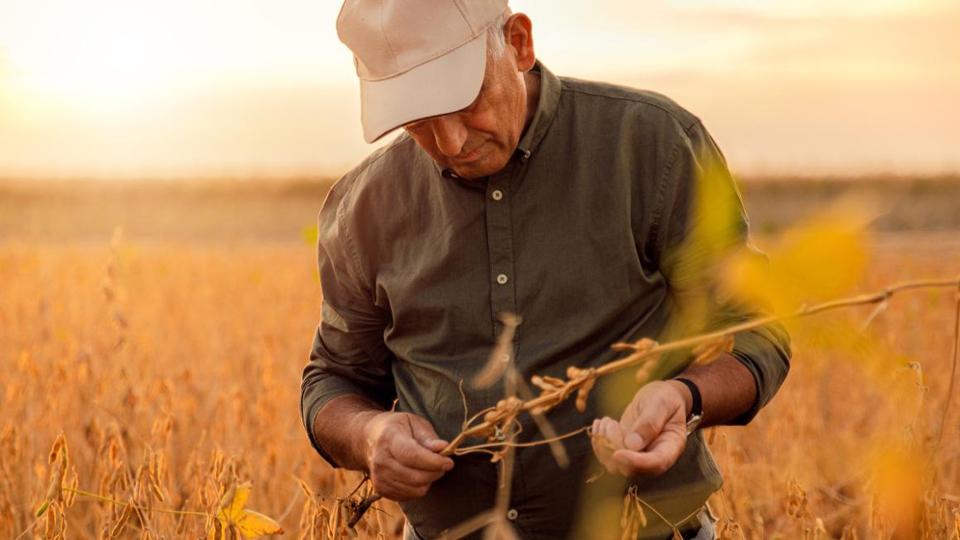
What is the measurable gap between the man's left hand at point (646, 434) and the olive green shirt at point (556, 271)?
31cm

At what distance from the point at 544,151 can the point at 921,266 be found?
861 cm

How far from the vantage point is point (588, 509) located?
1.65 metres

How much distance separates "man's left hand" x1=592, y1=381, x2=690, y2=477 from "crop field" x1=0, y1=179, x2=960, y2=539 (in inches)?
7.8

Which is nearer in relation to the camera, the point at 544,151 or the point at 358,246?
the point at 544,151

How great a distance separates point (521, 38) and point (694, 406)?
0.60 metres

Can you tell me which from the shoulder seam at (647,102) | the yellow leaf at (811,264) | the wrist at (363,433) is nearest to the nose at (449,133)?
the shoulder seam at (647,102)

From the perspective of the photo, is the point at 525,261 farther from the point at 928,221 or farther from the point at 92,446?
the point at 928,221

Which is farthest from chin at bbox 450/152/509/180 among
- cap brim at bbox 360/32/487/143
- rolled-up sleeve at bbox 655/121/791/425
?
rolled-up sleeve at bbox 655/121/791/425

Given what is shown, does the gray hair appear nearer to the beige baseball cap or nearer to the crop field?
the beige baseball cap

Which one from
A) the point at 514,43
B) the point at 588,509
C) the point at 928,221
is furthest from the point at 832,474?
the point at 928,221

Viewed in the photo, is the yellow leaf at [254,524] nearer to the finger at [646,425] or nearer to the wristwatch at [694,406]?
the finger at [646,425]

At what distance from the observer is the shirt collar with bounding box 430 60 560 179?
66.6 inches

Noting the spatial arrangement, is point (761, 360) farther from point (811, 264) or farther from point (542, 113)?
point (811, 264)

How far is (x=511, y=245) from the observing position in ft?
5.62
